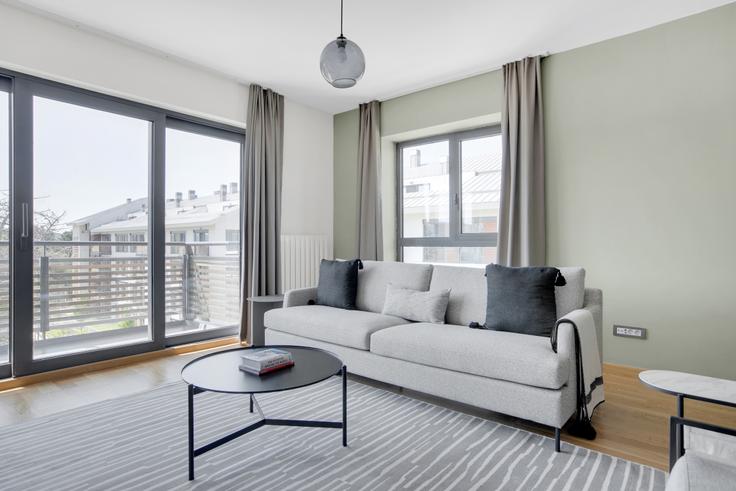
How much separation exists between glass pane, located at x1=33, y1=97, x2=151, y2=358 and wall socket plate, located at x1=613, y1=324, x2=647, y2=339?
159 inches

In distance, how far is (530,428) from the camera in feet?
7.11

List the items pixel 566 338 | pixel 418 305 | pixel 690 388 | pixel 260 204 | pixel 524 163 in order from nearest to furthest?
pixel 690 388 → pixel 566 338 → pixel 418 305 → pixel 524 163 → pixel 260 204

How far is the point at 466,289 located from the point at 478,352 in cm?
82

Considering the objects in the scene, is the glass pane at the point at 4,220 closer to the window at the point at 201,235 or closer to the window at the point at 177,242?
the window at the point at 177,242

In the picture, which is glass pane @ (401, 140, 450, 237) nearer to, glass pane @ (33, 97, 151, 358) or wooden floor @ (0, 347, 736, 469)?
wooden floor @ (0, 347, 736, 469)

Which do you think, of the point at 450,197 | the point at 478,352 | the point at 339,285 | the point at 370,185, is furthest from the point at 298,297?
the point at 450,197

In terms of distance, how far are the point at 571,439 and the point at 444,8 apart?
111 inches

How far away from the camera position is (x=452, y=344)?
7.57ft

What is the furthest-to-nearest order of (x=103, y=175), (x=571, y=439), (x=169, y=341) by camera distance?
(x=169, y=341) → (x=103, y=175) → (x=571, y=439)

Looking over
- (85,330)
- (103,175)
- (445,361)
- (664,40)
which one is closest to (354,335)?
(445,361)

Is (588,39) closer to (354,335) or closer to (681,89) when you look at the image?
(681,89)

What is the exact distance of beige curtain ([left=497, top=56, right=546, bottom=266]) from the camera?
354cm

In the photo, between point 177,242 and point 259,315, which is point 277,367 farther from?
point 177,242

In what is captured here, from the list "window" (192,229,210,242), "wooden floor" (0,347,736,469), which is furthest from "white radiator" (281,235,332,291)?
"wooden floor" (0,347,736,469)
